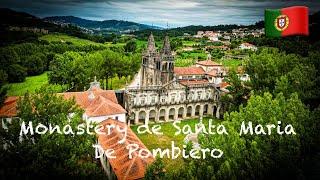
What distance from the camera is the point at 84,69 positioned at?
168 ft

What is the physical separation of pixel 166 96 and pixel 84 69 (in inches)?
634

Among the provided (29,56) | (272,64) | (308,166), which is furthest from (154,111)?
(29,56)

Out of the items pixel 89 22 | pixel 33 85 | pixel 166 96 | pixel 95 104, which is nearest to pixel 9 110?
pixel 95 104

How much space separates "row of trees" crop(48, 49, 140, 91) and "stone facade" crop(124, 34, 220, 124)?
9074 mm

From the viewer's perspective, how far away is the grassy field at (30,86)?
55844 millimetres

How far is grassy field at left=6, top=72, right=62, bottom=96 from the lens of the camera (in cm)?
5584

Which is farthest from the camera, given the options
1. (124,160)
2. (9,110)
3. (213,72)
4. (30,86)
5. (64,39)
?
(64,39)

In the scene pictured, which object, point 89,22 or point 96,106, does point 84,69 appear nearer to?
point 96,106

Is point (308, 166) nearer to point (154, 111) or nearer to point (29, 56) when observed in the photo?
point (154, 111)

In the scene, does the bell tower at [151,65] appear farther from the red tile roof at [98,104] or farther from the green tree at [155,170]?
the green tree at [155,170]

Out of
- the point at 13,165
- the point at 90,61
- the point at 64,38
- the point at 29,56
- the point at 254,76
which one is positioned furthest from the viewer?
the point at 64,38

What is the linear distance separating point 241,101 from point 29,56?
51.2 m

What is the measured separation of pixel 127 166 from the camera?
22.5 m

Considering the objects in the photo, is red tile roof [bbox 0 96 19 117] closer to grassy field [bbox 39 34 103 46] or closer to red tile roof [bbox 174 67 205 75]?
red tile roof [bbox 174 67 205 75]
